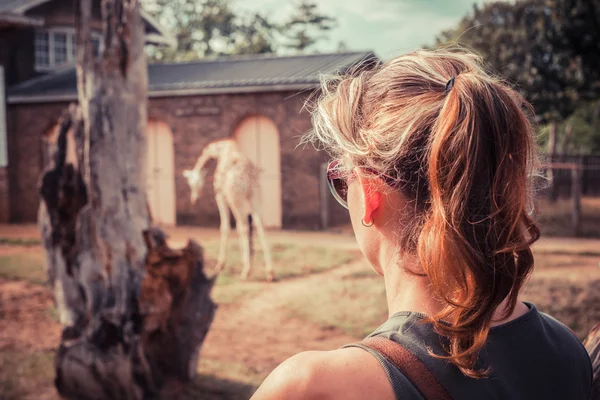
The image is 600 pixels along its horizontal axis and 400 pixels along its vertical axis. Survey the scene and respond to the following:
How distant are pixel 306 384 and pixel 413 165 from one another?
42 cm

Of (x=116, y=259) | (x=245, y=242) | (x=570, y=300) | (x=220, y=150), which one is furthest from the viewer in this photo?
(x=220, y=150)

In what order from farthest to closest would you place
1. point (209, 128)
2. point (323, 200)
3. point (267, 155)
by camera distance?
point (209, 128) < point (267, 155) < point (323, 200)

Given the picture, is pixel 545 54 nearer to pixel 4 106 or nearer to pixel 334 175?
pixel 4 106

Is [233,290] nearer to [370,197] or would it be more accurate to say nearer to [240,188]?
[240,188]

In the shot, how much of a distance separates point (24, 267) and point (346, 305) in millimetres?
5730

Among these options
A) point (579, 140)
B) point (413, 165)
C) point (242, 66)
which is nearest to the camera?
point (413, 165)

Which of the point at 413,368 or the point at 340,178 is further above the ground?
the point at 340,178

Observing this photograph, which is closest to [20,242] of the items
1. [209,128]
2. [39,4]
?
[209,128]

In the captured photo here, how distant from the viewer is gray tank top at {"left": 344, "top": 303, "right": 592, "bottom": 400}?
1004 mm

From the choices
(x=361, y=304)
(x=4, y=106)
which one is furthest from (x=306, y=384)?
(x=4, y=106)

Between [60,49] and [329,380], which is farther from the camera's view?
[60,49]

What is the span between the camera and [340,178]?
131 cm

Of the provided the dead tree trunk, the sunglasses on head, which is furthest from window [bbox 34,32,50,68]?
the sunglasses on head

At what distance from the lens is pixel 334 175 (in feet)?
4.27
